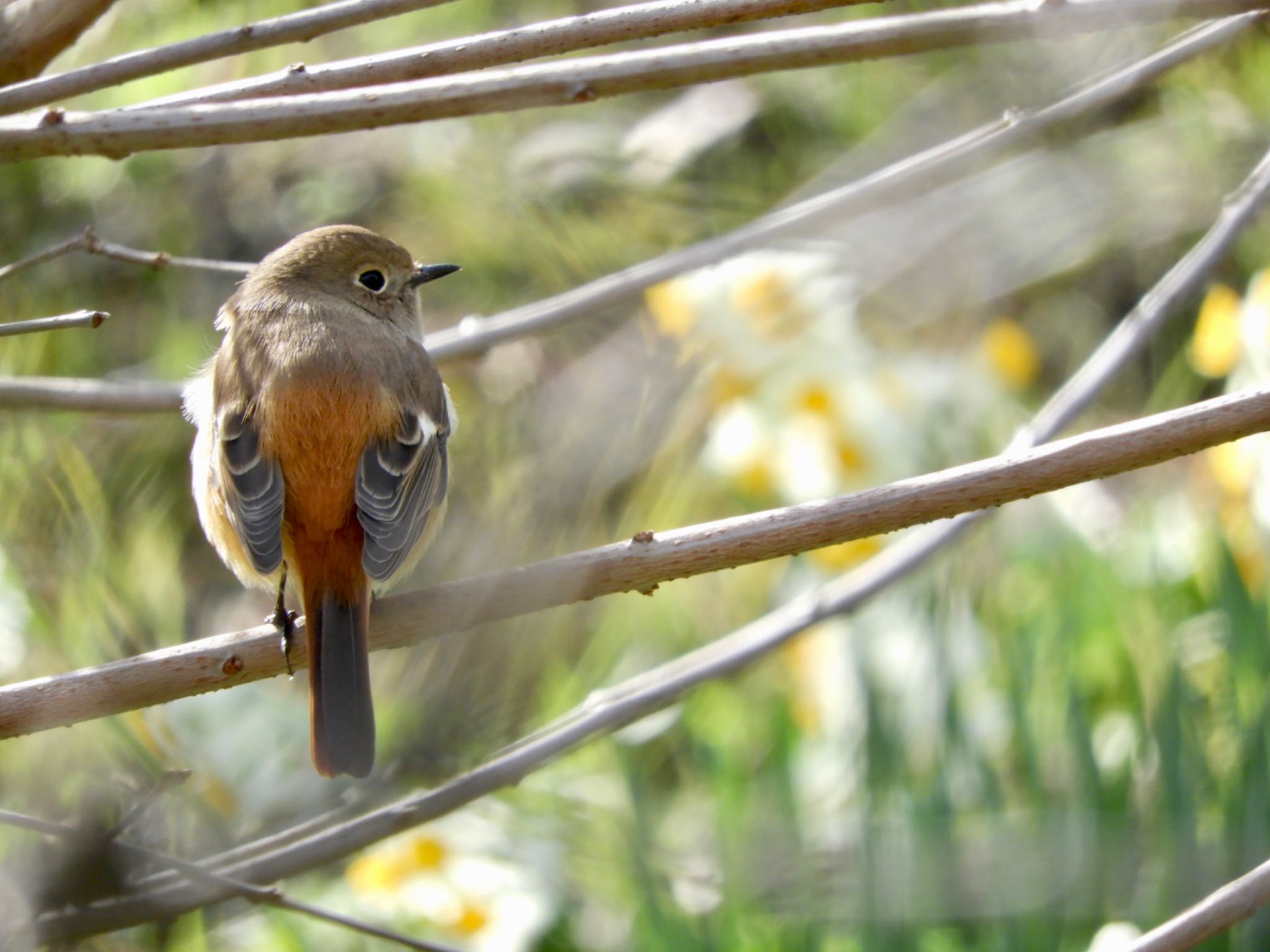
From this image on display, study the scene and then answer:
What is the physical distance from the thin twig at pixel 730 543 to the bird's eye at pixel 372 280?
1.44 meters

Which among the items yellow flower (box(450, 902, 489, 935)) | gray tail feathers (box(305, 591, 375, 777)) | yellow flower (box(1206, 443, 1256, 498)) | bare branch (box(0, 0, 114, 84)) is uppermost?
bare branch (box(0, 0, 114, 84))

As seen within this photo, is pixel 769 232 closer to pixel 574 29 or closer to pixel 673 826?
pixel 574 29

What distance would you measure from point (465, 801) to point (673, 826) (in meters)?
1.29

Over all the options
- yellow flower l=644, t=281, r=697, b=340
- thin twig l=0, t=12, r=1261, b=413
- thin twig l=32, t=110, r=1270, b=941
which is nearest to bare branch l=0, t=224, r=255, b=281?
thin twig l=0, t=12, r=1261, b=413

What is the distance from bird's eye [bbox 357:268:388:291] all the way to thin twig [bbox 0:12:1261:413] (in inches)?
16.4

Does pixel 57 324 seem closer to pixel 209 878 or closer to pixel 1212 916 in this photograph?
pixel 209 878

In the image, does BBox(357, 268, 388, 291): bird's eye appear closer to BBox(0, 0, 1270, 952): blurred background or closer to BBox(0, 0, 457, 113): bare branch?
BBox(0, 0, 1270, 952): blurred background

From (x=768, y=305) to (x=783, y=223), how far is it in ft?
2.94

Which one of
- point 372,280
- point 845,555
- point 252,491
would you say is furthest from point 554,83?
point 845,555

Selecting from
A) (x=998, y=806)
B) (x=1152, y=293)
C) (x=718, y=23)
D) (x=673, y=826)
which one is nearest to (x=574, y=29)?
(x=718, y=23)

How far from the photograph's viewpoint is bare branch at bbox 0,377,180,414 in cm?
269

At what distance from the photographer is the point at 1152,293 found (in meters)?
3.08

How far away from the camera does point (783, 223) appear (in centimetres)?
305

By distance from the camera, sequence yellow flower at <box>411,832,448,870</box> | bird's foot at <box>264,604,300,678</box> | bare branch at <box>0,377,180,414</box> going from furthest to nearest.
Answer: yellow flower at <box>411,832,448,870</box>, bare branch at <box>0,377,180,414</box>, bird's foot at <box>264,604,300,678</box>
